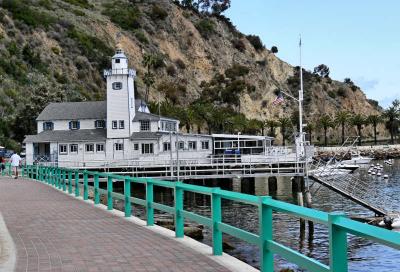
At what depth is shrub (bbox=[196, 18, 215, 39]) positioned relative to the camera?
156 metres

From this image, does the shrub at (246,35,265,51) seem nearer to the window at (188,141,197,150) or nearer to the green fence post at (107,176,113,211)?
the window at (188,141,197,150)

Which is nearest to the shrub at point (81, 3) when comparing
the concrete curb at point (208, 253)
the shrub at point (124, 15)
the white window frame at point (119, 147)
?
the shrub at point (124, 15)

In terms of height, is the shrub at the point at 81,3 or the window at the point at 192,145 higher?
the shrub at the point at 81,3

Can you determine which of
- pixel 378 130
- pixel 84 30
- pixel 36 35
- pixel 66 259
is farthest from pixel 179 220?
pixel 378 130

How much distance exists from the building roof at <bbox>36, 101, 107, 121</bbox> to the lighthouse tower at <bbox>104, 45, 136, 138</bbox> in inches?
110

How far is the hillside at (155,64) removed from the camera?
97.2m

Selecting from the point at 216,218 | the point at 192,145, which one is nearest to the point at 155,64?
the point at 192,145

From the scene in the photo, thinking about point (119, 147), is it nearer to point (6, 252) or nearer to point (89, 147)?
point (89, 147)

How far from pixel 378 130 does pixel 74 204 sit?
581 ft

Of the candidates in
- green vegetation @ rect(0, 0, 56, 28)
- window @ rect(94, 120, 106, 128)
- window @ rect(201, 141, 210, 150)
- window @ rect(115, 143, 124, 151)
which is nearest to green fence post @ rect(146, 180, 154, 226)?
window @ rect(115, 143, 124, 151)

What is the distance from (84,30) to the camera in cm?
13088

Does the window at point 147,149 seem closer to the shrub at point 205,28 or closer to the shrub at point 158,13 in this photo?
the shrub at point 158,13

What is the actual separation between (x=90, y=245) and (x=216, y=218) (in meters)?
2.81

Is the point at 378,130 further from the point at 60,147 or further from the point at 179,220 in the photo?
the point at 179,220
